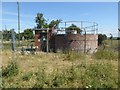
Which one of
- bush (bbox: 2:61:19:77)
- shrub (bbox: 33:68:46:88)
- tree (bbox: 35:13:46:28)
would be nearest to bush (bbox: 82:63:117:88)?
shrub (bbox: 33:68:46:88)

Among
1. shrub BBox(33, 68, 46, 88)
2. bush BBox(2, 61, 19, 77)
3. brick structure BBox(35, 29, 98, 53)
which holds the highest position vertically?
brick structure BBox(35, 29, 98, 53)

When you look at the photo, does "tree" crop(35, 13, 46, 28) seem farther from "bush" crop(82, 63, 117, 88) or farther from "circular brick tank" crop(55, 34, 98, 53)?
"bush" crop(82, 63, 117, 88)

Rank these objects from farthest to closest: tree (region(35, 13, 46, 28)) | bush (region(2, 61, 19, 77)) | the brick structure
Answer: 1. tree (region(35, 13, 46, 28))
2. the brick structure
3. bush (region(2, 61, 19, 77))

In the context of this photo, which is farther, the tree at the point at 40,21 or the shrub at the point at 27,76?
the tree at the point at 40,21

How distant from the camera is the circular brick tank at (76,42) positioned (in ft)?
81.2

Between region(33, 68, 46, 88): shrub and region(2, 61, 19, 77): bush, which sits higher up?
region(2, 61, 19, 77): bush

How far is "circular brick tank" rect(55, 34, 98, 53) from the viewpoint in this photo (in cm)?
2476

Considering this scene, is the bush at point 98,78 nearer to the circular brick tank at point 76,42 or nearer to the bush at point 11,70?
the bush at point 11,70

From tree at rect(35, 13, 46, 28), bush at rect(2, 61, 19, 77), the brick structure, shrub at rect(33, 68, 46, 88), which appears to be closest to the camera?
shrub at rect(33, 68, 46, 88)

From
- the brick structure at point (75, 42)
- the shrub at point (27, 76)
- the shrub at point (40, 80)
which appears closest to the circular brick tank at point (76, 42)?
the brick structure at point (75, 42)

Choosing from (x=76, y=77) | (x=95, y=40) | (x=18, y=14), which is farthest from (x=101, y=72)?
(x=18, y=14)

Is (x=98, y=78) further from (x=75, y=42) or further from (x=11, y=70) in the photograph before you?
(x=75, y=42)

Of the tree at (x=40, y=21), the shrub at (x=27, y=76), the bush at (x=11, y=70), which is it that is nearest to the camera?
the shrub at (x=27, y=76)

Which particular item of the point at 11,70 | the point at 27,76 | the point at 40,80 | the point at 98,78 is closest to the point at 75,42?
the point at 11,70
